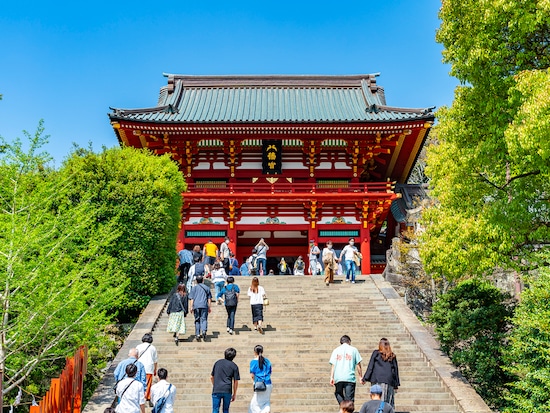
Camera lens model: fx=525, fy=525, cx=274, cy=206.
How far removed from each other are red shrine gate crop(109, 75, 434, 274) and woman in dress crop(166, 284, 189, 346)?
11.6 metres

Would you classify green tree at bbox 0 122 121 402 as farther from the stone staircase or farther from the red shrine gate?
the red shrine gate

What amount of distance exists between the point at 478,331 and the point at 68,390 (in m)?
7.81

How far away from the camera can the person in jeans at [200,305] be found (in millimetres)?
11328

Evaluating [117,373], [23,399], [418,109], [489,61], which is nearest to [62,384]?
[117,373]

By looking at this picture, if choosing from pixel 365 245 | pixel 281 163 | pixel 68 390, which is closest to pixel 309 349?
pixel 68 390

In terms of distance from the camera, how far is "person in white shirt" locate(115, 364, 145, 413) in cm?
680

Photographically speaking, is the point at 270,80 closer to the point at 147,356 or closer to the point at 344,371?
the point at 147,356

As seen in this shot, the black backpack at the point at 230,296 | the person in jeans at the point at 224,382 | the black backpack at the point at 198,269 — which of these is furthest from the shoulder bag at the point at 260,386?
the black backpack at the point at 198,269

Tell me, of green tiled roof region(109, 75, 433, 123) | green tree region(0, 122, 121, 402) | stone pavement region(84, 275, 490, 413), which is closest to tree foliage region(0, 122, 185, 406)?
green tree region(0, 122, 121, 402)

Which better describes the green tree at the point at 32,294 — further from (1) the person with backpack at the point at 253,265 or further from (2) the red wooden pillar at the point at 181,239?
(2) the red wooden pillar at the point at 181,239

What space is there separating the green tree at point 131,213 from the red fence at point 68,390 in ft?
15.2

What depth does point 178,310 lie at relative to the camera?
11.2m

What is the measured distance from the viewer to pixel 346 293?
51.6 feet

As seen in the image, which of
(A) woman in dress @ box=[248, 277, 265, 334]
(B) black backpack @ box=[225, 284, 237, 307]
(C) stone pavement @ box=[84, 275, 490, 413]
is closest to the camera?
(C) stone pavement @ box=[84, 275, 490, 413]
